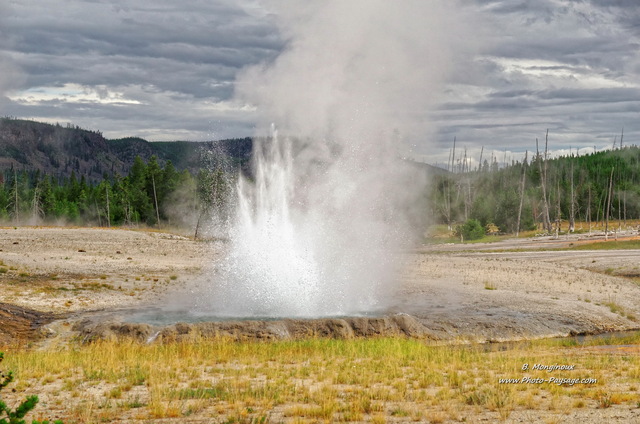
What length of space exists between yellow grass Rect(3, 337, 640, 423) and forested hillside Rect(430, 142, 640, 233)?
69.6 metres

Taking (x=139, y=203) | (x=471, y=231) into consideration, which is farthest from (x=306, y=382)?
(x=139, y=203)

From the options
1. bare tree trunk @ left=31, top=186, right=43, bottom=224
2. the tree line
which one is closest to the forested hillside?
the tree line

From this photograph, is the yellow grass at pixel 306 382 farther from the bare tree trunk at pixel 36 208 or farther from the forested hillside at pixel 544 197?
the bare tree trunk at pixel 36 208

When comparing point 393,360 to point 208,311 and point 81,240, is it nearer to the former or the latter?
point 208,311

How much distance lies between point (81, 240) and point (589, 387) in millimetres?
50047

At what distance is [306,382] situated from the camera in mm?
15359

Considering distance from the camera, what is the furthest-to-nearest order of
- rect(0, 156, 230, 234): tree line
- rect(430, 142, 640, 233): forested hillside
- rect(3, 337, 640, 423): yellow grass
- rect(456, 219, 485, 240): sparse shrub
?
rect(430, 142, 640, 233): forested hillside → rect(0, 156, 230, 234): tree line → rect(456, 219, 485, 240): sparse shrub → rect(3, 337, 640, 423): yellow grass

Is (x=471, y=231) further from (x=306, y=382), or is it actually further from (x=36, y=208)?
(x=306, y=382)

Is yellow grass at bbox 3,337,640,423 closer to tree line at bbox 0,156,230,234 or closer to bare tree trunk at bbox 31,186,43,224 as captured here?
tree line at bbox 0,156,230,234

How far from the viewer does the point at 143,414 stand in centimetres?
1255

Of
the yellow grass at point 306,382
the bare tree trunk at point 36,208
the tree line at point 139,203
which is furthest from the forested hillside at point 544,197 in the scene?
the yellow grass at point 306,382

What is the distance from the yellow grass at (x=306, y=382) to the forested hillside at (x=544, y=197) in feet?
228

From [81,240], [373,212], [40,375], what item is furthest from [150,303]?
[81,240]

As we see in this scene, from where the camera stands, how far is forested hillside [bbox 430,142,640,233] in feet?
359
